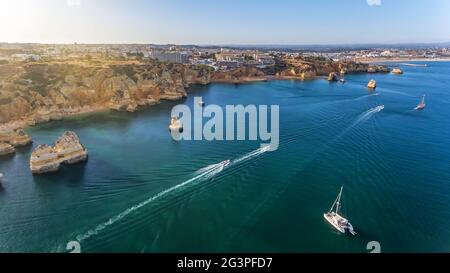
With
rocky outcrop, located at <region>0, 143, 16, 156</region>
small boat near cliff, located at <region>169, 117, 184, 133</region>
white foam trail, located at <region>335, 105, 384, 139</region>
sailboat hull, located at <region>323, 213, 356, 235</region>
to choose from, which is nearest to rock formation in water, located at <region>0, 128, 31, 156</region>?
rocky outcrop, located at <region>0, 143, 16, 156</region>

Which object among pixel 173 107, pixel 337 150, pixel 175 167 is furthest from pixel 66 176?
pixel 173 107

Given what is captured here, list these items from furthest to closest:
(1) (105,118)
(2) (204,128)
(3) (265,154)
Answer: (1) (105,118) → (2) (204,128) → (3) (265,154)

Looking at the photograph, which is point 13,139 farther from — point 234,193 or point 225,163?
point 234,193

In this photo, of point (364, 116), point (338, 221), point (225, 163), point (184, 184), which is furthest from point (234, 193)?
point (364, 116)

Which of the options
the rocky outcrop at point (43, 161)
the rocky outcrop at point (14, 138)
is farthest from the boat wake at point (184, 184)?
the rocky outcrop at point (14, 138)

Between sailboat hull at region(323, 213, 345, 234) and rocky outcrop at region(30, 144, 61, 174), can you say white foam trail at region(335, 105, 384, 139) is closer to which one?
sailboat hull at region(323, 213, 345, 234)
